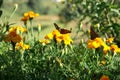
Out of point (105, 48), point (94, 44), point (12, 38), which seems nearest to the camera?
point (94, 44)

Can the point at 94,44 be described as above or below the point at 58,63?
above

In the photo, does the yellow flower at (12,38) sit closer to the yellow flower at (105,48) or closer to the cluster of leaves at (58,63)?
the cluster of leaves at (58,63)

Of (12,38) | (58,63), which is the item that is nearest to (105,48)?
(58,63)

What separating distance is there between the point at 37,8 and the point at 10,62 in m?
64.4

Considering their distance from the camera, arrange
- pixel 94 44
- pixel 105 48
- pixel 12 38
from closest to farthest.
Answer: pixel 94 44 < pixel 105 48 < pixel 12 38

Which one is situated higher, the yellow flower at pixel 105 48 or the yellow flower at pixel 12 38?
the yellow flower at pixel 12 38

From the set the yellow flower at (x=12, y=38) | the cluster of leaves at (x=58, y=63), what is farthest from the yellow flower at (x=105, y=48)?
the yellow flower at (x=12, y=38)

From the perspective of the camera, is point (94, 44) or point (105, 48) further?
point (105, 48)

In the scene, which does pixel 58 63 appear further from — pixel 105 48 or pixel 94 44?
pixel 105 48

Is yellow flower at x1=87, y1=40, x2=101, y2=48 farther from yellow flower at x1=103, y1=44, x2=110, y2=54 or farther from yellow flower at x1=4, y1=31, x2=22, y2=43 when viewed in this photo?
yellow flower at x1=4, y1=31, x2=22, y2=43

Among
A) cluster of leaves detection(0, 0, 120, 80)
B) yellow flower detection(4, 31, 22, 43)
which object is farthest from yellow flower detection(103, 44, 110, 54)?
yellow flower detection(4, 31, 22, 43)

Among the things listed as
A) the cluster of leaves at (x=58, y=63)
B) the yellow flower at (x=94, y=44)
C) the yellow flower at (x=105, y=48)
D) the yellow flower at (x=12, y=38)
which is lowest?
the cluster of leaves at (x=58, y=63)

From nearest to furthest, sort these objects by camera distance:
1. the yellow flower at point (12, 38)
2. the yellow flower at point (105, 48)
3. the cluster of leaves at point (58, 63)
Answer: the cluster of leaves at point (58, 63) < the yellow flower at point (105, 48) < the yellow flower at point (12, 38)

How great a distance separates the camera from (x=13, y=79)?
344cm
